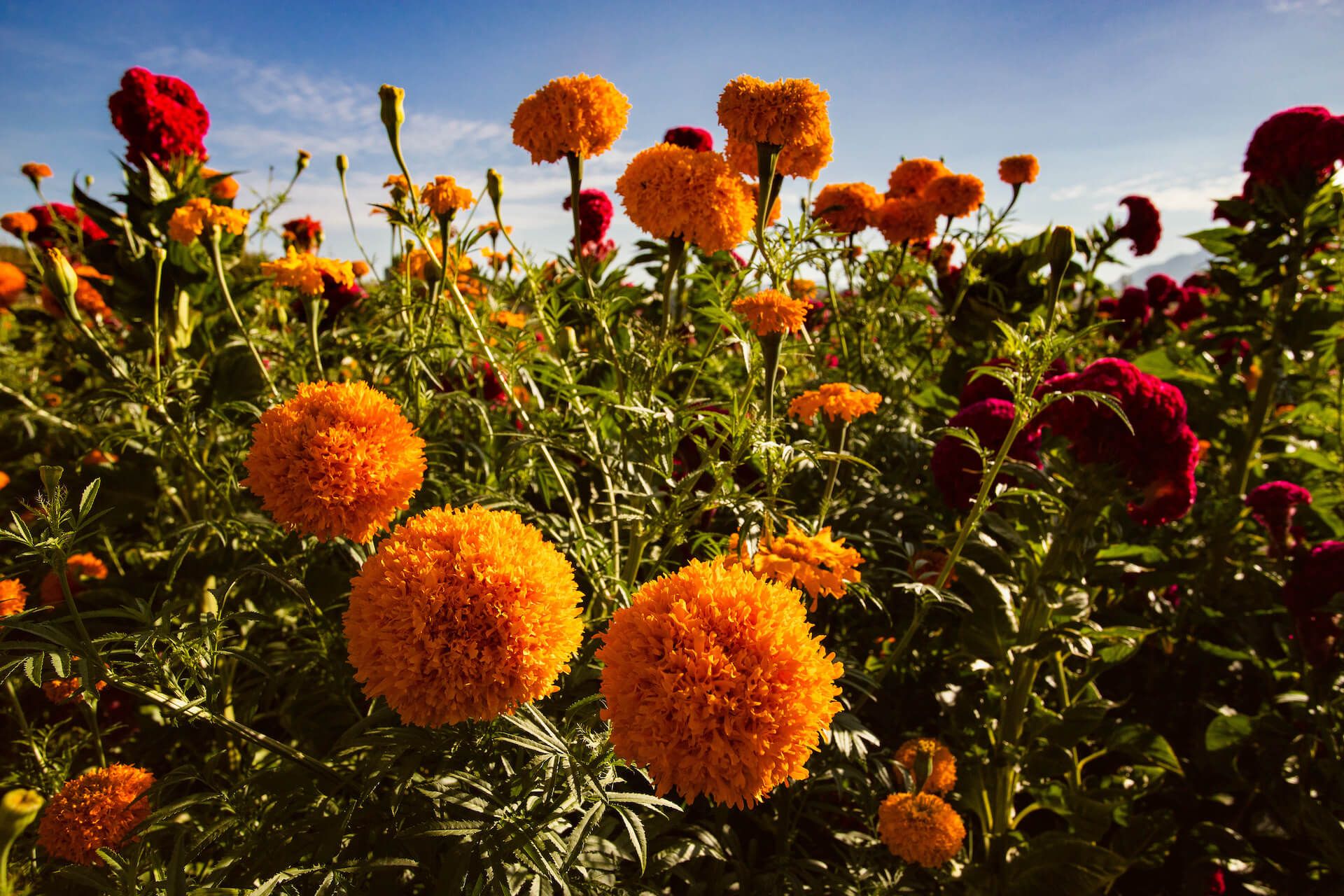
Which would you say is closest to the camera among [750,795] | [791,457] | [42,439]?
[750,795]

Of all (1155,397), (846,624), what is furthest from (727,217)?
(846,624)

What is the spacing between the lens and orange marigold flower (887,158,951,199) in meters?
2.91

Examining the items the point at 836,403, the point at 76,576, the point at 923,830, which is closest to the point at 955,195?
the point at 836,403

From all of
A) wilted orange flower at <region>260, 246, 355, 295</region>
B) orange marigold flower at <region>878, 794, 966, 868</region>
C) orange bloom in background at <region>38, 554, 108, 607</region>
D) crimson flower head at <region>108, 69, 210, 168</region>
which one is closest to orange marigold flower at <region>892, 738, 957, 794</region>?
orange marigold flower at <region>878, 794, 966, 868</region>

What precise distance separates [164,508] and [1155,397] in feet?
11.2

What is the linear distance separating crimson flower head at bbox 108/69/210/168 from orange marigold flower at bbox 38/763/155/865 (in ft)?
8.23

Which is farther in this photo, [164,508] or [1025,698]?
[164,508]

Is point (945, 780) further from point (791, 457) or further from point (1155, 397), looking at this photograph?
point (1155, 397)

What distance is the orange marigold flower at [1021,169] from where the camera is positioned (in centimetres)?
277

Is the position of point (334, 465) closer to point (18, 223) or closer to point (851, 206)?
point (851, 206)

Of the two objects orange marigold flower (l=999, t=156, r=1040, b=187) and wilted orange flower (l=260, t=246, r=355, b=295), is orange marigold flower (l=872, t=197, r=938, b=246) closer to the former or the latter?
orange marigold flower (l=999, t=156, r=1040, b=187)

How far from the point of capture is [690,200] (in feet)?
5.76

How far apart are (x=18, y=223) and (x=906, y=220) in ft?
12.4

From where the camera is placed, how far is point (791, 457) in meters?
1.52
